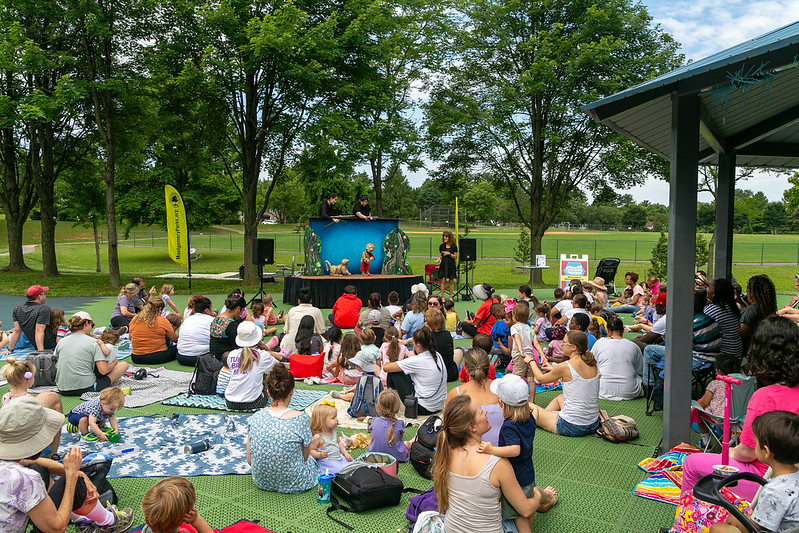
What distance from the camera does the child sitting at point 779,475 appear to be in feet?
9.20

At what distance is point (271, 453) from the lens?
443cm

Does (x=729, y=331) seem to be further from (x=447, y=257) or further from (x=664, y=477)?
(x=447, y=257)

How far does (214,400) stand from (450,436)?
4632 millimetres

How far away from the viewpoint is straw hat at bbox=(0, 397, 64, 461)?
3072mm

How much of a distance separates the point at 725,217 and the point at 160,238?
50.4 metres

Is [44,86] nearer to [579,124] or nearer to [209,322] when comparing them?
[209,322]

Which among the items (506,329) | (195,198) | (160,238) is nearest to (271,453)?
(506,329)

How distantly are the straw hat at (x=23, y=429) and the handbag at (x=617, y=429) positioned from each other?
15.8 ft

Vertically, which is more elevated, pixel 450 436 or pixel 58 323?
pixel 450 436

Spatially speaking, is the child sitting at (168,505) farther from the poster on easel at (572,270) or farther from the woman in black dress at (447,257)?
the poster on easel at (572,270)

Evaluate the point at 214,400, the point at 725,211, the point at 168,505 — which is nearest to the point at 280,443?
the point at 168,505

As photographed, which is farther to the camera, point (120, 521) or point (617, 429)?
point (617, 429)

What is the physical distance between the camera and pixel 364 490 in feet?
13.9

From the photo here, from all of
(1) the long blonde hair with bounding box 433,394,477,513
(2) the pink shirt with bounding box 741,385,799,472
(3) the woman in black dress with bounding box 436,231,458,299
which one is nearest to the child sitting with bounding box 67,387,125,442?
(1) the long blonde hair with bounding box 433,394,477,513
